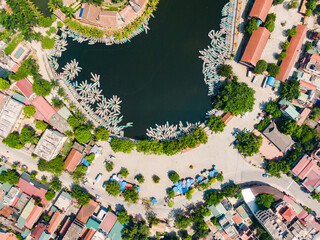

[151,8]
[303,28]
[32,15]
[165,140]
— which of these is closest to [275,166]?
[165,140]

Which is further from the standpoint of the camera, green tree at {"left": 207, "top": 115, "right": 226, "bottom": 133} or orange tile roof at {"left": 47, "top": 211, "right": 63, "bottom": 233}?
orange tile roof at {"left": 47, "top": 211, "right": 63, "bottom": 233}

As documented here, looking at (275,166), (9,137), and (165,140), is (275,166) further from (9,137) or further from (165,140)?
(9,137)

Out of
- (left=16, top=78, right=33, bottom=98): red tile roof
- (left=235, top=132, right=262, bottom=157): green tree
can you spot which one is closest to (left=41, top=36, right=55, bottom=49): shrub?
(left=16, top=78, right=33, bottom=98): red tile roof

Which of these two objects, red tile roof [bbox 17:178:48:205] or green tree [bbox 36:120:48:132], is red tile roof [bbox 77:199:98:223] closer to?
red tile roof [bbox 17:178:48:205]

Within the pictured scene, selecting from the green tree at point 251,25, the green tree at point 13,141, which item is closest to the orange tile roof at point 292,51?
the green tree at point 251,25

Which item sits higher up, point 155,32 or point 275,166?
point 155,32

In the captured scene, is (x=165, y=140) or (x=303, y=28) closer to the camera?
A: (x=303, y=28)

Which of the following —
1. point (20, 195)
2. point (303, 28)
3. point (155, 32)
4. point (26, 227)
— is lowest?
point (26, 227)
